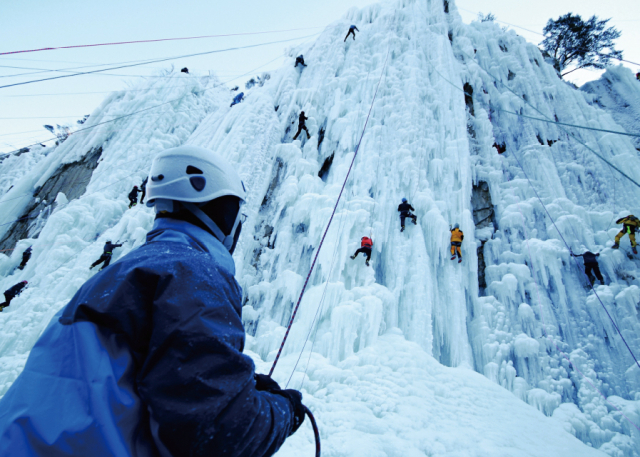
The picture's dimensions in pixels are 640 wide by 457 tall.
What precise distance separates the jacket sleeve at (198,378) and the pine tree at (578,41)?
55.5 feet

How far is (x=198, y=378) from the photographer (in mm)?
640

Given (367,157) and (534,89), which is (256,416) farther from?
(534,89)

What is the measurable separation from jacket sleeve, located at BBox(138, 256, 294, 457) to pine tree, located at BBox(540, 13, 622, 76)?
16912 mm

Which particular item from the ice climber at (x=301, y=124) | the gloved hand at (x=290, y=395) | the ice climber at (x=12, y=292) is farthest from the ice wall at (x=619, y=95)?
the ice climber at (x=12, y=292)

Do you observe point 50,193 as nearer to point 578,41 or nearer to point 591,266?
point 591,266

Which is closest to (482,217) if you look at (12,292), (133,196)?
(133,196)

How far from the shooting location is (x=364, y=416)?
3654mm

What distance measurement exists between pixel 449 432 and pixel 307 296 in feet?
9.84

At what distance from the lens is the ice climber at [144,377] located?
1.94 feet

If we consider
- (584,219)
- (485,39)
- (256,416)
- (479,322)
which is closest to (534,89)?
(485,39)

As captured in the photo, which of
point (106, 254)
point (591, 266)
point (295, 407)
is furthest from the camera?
point (106, 254)

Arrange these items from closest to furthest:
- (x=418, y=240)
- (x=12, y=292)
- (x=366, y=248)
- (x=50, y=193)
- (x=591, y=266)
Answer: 1. (x=591, y=266)
2. (x=366, y=248)
3. (x=418, y=240)
4. (x=12, y=292)
5. (x=50, y=193)

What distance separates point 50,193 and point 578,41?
22542 millimetres

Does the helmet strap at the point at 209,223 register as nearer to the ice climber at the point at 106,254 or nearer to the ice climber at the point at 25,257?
the ice climber at the point at 106,254
